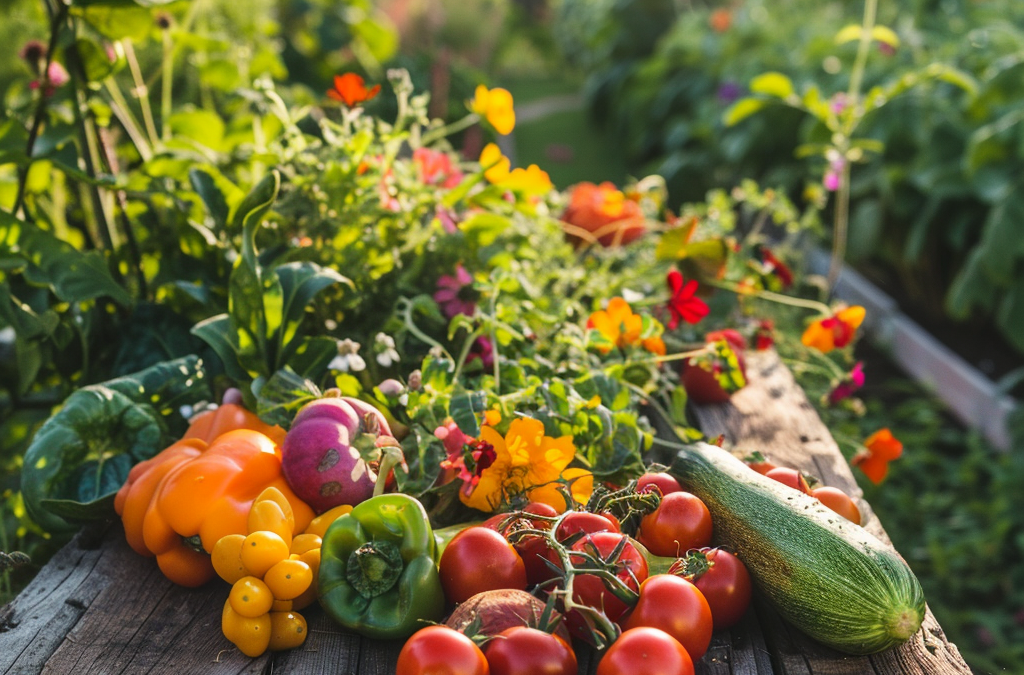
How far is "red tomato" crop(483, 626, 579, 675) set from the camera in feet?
3.87

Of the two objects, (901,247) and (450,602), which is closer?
(450,602)

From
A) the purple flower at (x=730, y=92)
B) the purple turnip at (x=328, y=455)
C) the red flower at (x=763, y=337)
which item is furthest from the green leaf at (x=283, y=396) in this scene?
the purple flower at (x=730, y=92)

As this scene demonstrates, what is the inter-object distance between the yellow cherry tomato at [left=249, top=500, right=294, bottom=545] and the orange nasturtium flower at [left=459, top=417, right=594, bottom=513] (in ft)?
1.06

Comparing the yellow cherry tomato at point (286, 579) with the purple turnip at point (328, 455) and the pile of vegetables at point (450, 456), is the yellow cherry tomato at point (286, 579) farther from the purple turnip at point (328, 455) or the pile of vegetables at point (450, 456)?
the purple turnip at point (328, 455)

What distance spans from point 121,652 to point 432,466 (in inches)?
23.9

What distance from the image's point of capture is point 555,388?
1.76 m

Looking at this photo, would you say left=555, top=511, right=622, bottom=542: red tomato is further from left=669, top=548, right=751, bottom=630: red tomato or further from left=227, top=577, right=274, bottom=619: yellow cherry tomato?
left=227, top=577, right=274, bottom=619: yellow cherry tomato

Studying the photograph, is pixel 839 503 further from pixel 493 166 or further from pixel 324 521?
pixel 493 166

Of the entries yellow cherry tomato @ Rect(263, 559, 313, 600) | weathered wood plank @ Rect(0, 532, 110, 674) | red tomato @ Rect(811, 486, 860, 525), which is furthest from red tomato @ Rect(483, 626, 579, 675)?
weathered wood plank @ Rect(0, 532, 110, 674)

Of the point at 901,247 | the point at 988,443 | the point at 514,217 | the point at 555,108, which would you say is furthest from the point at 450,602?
the point at 555,108

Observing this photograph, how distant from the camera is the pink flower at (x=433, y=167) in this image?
2531mm

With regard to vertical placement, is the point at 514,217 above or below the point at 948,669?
above

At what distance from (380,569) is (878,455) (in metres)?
1.44

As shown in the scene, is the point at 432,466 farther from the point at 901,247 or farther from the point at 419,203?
the point at 901,247
